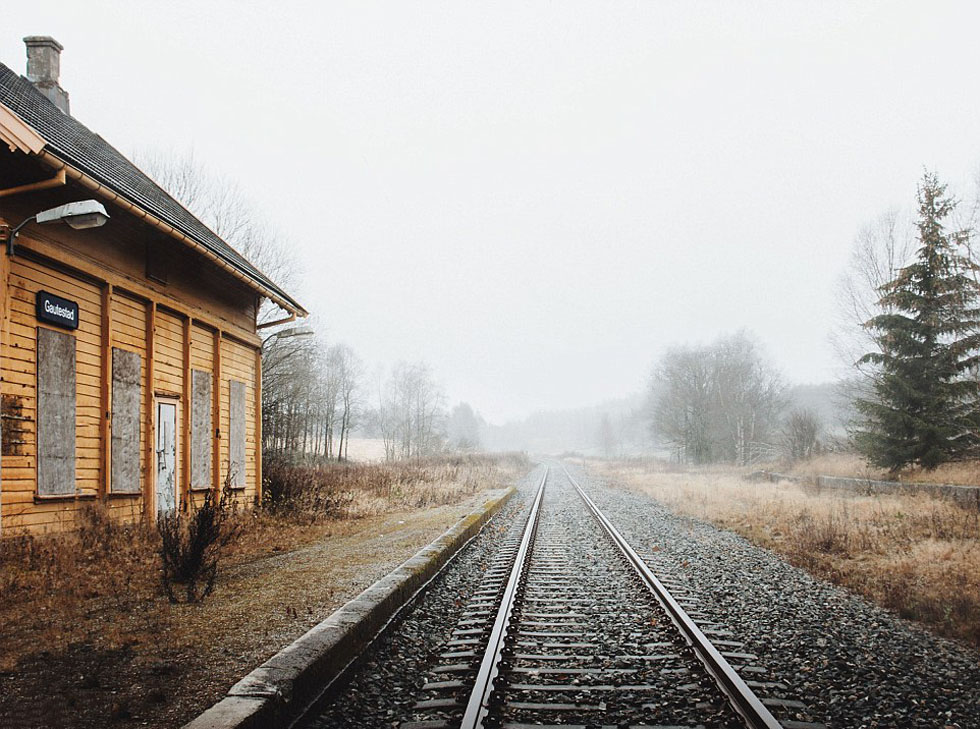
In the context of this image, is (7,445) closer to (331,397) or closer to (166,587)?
(166,587)

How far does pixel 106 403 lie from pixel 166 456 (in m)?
2.04

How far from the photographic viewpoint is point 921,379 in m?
21.8

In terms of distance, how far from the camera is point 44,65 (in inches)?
549

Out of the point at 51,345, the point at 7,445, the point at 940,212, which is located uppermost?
the point at 940,212

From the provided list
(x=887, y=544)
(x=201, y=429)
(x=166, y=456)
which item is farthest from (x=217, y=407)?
(x=887, y=544)

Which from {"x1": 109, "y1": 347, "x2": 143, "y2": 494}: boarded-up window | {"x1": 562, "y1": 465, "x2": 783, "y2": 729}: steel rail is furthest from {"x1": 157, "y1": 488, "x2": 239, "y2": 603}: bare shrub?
{"x1": 562, "y1": 465, "x2": 783, "y2": 729}: steel rail

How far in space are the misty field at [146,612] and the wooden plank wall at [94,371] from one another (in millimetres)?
411

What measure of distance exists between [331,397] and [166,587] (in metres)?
57.6

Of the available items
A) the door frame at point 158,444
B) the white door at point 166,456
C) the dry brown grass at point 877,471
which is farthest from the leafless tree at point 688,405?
the white door at point 166,456

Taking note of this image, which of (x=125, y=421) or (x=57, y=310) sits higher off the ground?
(x=57, y=310)

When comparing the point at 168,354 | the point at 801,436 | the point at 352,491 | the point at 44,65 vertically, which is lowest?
the point at 352,491

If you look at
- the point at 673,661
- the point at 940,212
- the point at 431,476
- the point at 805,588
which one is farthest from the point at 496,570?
the point at 940,212

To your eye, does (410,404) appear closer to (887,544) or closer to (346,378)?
(346,378)

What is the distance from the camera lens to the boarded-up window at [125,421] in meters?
10.4
